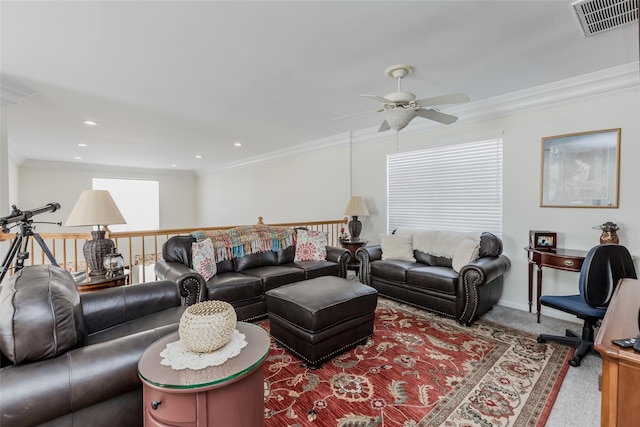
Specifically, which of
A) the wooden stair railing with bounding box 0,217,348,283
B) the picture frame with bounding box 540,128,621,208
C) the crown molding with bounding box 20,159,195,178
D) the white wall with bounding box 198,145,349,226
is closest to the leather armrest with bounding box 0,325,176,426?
the wooden stair railing with bounding box 0,217,348,283

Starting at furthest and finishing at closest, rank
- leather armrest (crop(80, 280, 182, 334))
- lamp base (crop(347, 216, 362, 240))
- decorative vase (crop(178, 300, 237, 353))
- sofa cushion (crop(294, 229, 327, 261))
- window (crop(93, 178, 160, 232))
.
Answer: window (crop(93, 178, 160, 232))
lamp base (crop(347, 216, 362, 240))
sofa cushion (crop(294, 229, 327, 261))
leather armrest (crop(80, 280, 182, 334))
decorative vase (crop(178, 300, 237, 353))

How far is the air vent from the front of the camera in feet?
5.95

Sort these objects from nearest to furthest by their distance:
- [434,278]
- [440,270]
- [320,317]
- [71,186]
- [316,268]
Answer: [320,317] < [434,278] < [440,270] < [316,268] < [71,186]

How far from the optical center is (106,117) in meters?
3.98

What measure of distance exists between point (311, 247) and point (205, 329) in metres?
2.88

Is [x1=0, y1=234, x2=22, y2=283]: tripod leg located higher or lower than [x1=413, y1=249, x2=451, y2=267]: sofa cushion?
higher

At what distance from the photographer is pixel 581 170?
3.02 meters

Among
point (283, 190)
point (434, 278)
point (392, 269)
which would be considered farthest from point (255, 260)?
point (283, 190)

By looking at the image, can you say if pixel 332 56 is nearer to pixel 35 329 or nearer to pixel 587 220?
pixel 35 329

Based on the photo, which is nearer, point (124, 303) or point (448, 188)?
point (124, 303)

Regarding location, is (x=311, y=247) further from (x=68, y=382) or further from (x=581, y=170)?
(x=581, y=170)

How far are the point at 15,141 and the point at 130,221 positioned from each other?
367cm

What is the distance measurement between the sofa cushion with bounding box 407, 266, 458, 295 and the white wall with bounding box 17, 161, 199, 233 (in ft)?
26.9

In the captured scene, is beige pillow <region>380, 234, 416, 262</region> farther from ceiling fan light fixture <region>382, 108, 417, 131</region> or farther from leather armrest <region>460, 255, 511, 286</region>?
ceiling fan light fixture <region>382, 108, 417, 131</region>
